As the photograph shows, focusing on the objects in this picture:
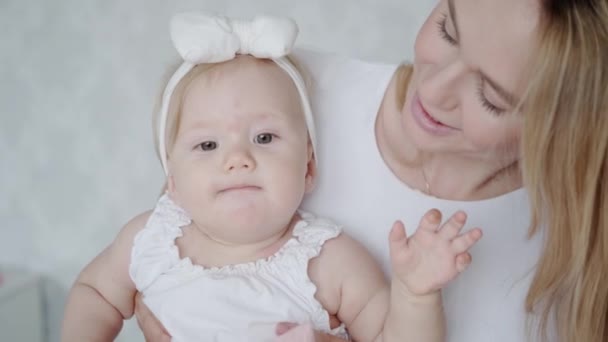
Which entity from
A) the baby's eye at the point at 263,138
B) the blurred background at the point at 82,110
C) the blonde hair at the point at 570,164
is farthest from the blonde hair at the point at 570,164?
the blurred background at the point at 82,110

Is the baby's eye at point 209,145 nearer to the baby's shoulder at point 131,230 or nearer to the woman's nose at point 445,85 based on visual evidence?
the baby's shoulder at point 131,230

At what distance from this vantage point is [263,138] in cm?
127

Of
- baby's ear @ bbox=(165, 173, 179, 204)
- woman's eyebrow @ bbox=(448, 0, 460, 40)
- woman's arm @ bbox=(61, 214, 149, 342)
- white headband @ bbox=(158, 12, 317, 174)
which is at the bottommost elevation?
woman's arm @ bbox=(61, 214, 149, 342)

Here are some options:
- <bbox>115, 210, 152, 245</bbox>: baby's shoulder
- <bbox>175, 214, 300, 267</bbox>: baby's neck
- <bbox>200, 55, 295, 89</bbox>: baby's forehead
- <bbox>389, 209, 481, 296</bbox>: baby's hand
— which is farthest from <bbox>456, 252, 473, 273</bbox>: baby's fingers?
<bbox>115, 210, 152, 245</bbox>: baby's shoulder

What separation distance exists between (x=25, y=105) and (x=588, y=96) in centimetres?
201

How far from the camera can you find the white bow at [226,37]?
49.4 inches

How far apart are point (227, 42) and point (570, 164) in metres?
0.61

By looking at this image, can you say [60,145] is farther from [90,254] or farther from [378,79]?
[378,79]

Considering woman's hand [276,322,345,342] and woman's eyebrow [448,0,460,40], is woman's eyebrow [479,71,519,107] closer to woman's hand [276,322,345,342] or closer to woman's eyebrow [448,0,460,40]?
woman's eyebrow [448,0,460,40]

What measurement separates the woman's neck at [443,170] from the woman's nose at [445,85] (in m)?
0.16

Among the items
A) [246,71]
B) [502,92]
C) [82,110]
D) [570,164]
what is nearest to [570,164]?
[570,164]

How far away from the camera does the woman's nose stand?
109 centimetres

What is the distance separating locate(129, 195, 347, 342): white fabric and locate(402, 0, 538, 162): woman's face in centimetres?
26

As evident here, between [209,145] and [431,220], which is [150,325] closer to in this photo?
[209,145]
